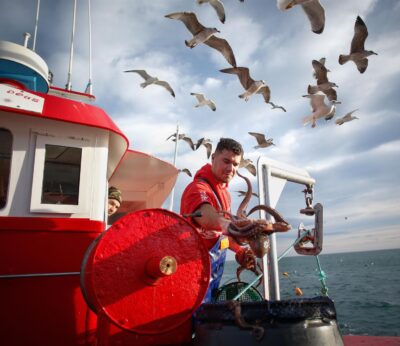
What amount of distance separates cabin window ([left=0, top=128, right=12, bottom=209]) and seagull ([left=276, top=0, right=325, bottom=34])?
7564 mm

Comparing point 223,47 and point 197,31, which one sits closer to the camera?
point 197,31

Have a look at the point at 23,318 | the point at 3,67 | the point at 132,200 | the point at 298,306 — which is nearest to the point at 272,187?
the point at 298,306

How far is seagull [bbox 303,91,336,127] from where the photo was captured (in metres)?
11.9

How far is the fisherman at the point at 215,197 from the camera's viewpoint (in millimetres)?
2878

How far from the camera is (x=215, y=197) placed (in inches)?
127

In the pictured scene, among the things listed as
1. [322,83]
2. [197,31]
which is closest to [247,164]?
[322,83]

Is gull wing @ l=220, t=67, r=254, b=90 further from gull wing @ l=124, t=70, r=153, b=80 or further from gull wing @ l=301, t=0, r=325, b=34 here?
gull wing @ l=124, t=70, r=153, b=80

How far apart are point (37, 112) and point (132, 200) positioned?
4.30 meters

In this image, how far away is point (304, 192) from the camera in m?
3.32

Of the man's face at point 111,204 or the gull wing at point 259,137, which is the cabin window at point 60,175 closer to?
the man's face at point 111,204

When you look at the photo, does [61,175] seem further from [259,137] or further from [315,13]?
[259,137]

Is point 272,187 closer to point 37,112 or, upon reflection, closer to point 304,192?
point 304,192

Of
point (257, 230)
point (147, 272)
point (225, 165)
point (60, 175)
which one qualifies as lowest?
point (147, 272)

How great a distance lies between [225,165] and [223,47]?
8.41 m
